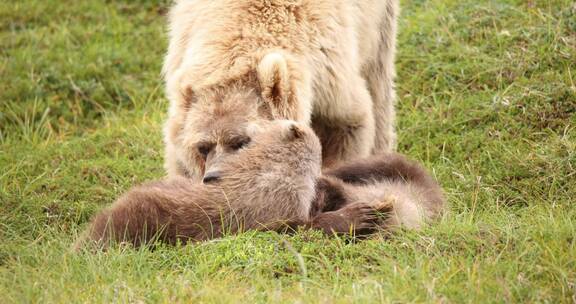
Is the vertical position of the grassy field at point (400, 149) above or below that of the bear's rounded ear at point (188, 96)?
below

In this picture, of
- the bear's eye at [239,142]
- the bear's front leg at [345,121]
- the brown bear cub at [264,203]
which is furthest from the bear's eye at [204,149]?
the bear's front leg at [345,121]

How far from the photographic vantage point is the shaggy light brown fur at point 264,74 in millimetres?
5258

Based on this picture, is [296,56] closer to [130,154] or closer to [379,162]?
[379,162]

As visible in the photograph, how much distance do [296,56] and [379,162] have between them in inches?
30.9

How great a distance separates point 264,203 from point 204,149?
0.68 m

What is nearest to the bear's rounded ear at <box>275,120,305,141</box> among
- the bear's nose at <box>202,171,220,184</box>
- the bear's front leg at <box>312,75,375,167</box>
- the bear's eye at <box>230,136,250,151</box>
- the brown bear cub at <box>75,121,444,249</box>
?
the brown bear cub at <box>75,121,444,249</box>

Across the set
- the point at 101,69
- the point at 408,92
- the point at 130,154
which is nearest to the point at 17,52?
the point at 101,69

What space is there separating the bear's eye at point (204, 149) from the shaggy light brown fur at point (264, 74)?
22mm

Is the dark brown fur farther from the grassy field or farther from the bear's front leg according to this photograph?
the bear's front leg

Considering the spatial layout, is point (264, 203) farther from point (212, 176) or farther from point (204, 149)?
point (204, 149)

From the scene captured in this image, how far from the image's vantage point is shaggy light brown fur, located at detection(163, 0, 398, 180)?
526 cm

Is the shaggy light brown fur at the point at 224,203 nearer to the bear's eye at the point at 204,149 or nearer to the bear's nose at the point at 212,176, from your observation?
the bear's nose at the point at 212,176

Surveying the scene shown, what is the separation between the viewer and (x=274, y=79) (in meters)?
5.14

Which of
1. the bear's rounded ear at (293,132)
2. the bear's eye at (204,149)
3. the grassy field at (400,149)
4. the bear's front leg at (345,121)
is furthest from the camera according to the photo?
the bear's front leg at (345,121)
